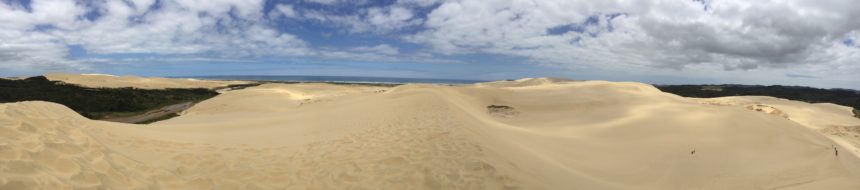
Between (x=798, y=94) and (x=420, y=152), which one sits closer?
(x=420, y=152)

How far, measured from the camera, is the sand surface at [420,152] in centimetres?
616

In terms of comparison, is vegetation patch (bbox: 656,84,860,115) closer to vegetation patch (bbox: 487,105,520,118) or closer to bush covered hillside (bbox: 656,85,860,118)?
bush covered hillside (bbox: 656,85,860,118)

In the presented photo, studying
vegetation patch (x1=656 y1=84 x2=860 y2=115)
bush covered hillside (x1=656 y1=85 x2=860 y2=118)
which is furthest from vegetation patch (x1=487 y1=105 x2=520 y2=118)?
bush covered hillside (x1=656 y1=85 x2=860 y2=118)

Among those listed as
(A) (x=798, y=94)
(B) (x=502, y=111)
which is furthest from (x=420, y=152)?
(A) (x=798, y=94)

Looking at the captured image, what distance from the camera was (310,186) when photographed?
713 centimetres

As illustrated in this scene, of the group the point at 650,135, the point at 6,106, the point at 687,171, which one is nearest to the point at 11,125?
the point at 6,106

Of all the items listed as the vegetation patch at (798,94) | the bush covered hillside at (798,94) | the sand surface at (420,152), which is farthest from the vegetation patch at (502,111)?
the bush covered hillside at (798,94)

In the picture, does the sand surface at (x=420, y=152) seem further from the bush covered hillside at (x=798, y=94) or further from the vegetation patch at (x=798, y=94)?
the bush covered hillside at (x=798, y=94)

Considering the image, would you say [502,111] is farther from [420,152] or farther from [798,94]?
[798,94]

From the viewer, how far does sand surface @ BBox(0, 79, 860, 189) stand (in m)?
6.16

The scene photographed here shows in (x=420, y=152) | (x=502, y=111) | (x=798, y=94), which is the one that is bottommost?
(x=798, y=94)

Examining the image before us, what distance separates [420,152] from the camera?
8703 mm

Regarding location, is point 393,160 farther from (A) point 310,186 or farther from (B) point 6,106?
(B) point 6,106

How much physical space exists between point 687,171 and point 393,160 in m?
6.13
